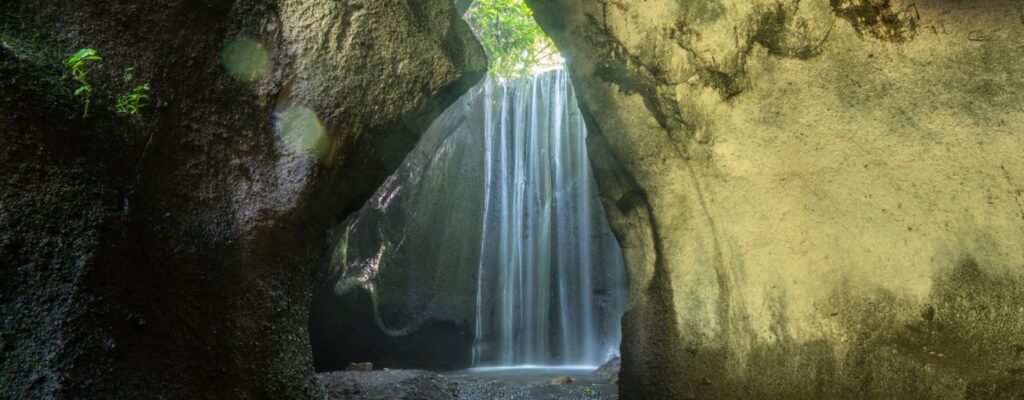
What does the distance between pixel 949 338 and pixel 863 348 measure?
437 millimetres

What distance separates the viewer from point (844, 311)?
3822 mm

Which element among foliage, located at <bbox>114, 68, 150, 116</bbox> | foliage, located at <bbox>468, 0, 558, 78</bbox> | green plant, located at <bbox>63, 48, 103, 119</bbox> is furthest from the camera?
foliage, located at <bbox>468, 0, 558, 78</bbox>

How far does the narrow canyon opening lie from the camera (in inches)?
514

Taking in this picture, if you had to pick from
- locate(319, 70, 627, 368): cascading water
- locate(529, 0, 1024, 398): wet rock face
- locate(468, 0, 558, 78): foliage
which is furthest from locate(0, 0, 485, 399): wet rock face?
locate(468, 0, 558, 78): foliage

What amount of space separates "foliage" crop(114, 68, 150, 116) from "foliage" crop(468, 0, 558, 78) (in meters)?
12.9

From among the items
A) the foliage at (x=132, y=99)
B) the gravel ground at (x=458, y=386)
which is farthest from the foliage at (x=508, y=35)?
the foliage at (x=132, y=99)

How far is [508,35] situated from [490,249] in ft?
18.7

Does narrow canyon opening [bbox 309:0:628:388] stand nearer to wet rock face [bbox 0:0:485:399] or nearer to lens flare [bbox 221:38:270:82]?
wet rock face [bbox 0:0:485:399]

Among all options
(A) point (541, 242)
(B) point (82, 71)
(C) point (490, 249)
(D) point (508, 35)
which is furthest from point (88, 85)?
(D) point (508, 35)

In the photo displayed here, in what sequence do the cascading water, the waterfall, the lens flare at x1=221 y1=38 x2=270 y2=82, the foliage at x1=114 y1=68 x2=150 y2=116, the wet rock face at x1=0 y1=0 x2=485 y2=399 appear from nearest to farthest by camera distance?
the wet rock face at x1=0 y1=0 x2=485 y2=399 < the foliage at x1=114 y1=68 x2=150 y2=116 < the lens flare at x1=221 y1=38 x2=270 y2=82 < the cascading water < the waterfall

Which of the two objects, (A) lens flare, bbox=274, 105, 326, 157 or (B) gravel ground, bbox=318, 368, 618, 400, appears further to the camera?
(B) gravel ground, bbox=318, 368, 618, 400

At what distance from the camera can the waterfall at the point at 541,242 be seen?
14.3 m

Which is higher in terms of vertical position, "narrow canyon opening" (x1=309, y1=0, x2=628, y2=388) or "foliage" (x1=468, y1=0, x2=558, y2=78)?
"foliage" (x1=468, y1=0, x2=558, y2=78)

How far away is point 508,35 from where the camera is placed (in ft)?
53.8
